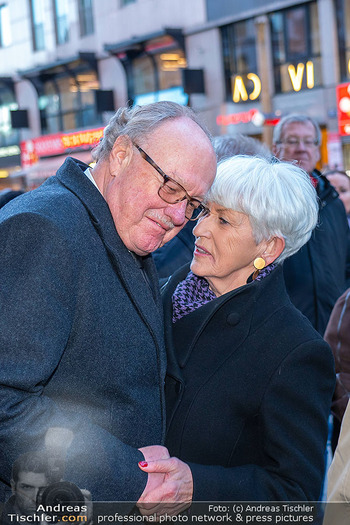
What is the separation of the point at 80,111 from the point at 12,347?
2277cm

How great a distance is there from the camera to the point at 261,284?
2328 millimetres

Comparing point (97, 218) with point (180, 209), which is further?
point (180, 209)

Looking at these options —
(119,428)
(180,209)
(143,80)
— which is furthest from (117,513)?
(143,80)

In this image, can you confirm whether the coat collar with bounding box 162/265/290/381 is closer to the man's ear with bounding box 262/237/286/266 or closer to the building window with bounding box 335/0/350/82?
the man's ear with bounding box 262/237/286/266

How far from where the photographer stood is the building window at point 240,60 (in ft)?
58.5

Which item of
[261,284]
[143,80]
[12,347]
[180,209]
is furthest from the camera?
[143,80]

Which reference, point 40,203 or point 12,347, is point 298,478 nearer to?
point 12,347

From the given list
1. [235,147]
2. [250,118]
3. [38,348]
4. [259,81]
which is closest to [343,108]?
[250,118]

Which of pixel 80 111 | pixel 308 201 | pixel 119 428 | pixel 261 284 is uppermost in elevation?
pixel 80 111

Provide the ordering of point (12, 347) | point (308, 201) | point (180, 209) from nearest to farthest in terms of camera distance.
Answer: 1. point (12, 347)
2. point (180, 209)
3. point (308, 201)

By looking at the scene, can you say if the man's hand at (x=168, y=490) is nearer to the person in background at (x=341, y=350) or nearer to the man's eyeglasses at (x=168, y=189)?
the man's eyeglasses at (x=168, y=189)

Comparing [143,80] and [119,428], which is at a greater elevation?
[143,80]

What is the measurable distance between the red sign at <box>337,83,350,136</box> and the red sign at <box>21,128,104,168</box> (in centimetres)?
895

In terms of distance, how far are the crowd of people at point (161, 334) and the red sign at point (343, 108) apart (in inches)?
521
